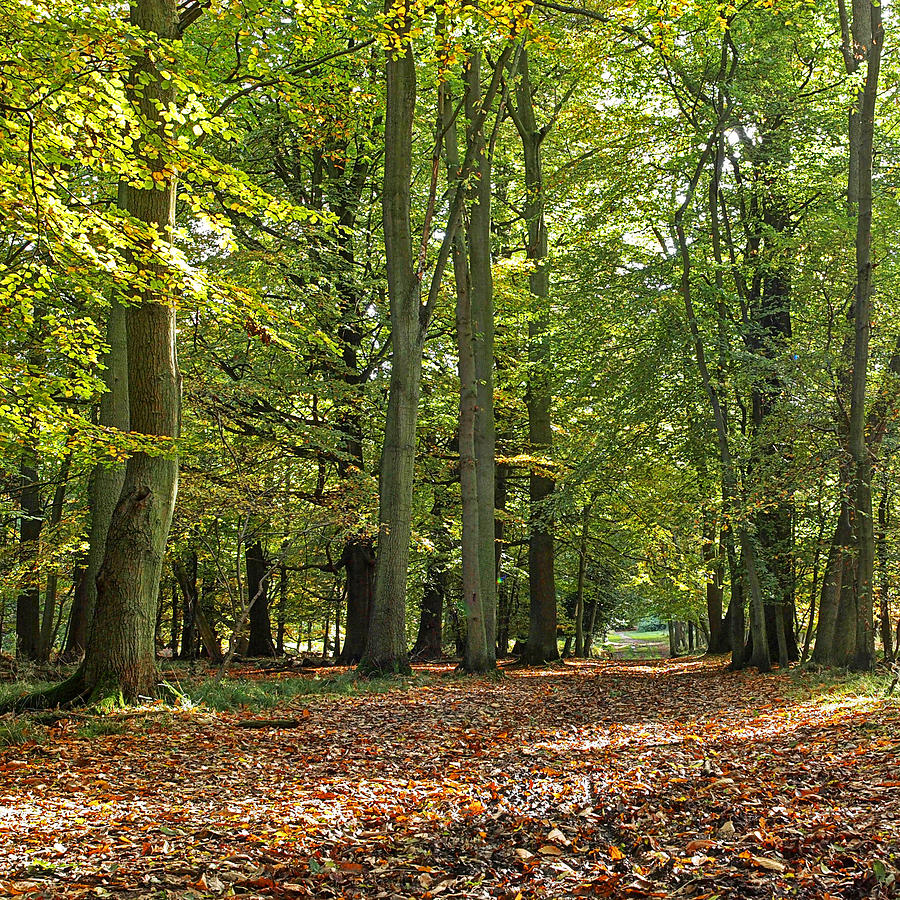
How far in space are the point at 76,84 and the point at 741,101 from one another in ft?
34.4

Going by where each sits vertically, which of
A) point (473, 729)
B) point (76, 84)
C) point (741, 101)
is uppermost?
point (741, 101)

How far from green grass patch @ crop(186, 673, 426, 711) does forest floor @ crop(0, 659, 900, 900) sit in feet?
2.42

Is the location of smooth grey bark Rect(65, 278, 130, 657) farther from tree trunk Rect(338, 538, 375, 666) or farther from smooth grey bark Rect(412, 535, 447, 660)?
smooth grey bark Rect(412, 535, 447, 660)

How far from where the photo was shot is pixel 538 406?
60.5ft

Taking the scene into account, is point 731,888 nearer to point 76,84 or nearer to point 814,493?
point 76,84

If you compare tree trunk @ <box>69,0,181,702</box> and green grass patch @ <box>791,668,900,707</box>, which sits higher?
tree trunk @ <box>69,0,181,702</box>

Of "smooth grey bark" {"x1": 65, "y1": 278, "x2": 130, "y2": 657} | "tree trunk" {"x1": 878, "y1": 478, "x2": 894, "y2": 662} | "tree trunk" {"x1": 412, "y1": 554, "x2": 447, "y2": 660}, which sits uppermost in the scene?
"smooth grey bark" {"x1": 65, "y1": 278, "x2": 130, "y2": 657}

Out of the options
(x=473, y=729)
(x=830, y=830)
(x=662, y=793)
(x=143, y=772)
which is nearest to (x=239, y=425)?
(x=473, y=729)

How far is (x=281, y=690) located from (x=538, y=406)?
9.99 metres

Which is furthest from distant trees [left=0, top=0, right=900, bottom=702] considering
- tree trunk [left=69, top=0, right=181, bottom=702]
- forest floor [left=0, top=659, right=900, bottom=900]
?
forest floor [left=0, top=659, right=900, bottom=900]

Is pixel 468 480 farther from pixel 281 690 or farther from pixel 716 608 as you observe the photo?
pixel 716 608

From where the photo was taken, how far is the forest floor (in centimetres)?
358

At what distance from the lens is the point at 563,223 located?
20.5 metres

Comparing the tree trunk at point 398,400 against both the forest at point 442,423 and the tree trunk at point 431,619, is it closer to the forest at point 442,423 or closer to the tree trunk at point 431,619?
the forest at point 442,423
